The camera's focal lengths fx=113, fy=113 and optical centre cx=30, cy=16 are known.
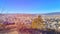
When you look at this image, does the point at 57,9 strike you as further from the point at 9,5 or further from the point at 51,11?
the point at 9,5

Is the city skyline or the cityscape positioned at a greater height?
the city skyline

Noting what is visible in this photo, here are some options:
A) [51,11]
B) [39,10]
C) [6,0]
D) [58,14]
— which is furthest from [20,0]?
[58,14]

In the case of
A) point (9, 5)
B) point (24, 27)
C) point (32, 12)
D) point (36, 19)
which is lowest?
point (24, 27)

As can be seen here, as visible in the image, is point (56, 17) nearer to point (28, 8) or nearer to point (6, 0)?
point (28, 8)

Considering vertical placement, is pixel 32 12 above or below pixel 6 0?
below

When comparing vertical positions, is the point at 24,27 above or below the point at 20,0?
below

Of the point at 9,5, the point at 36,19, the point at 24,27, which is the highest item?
the point at 9,5

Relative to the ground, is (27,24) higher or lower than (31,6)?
lower

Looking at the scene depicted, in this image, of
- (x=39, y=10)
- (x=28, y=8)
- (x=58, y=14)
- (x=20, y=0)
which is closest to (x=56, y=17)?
(x=58, y=14)

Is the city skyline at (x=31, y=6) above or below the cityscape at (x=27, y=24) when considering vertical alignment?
above
